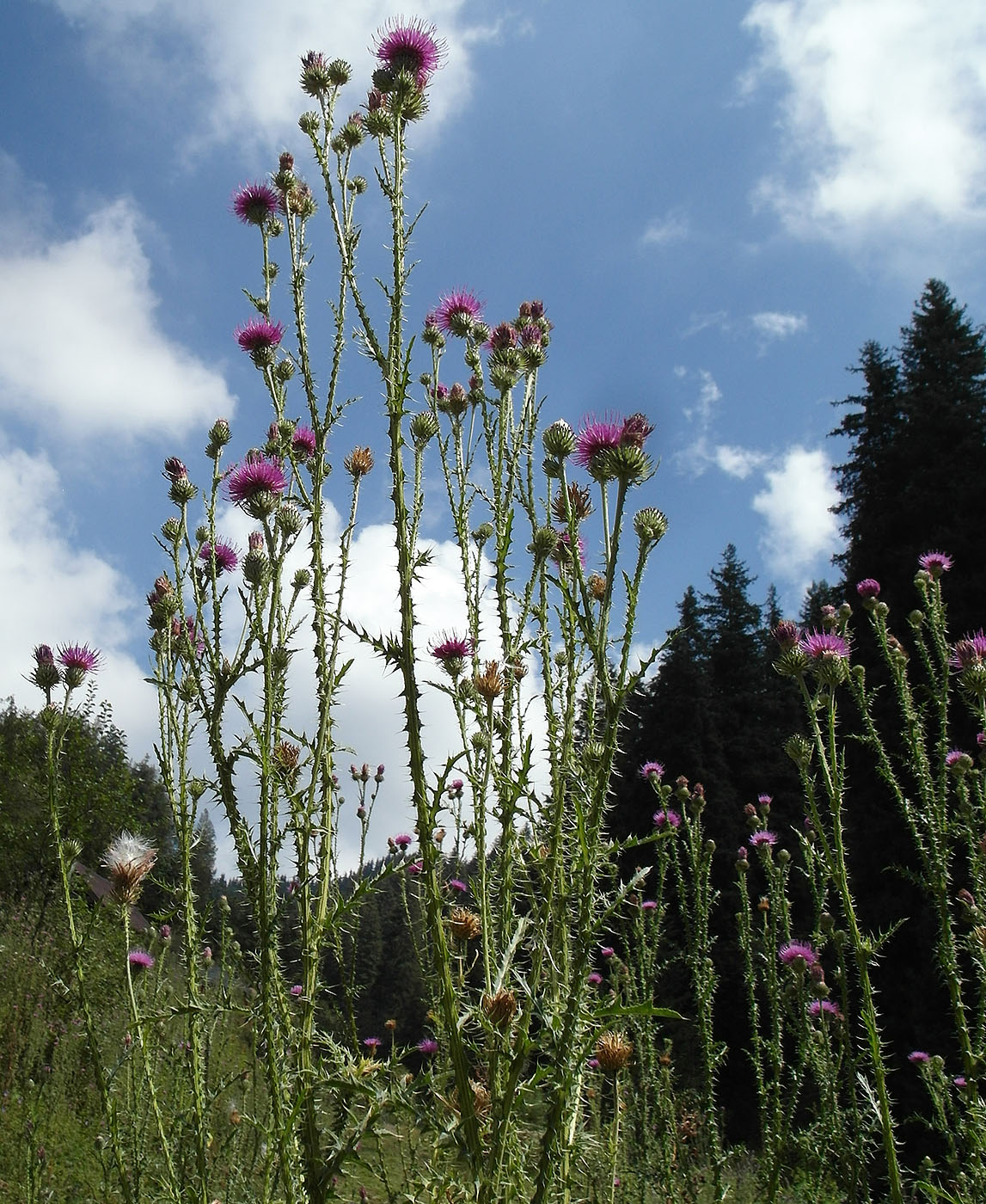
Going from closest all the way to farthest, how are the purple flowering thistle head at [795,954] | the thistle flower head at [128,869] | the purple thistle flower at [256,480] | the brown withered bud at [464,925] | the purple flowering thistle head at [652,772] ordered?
the brown withered bud at [464,925] → the thistle flower head at [128,869] → the purple thistle flower at [256,480] → the purple flowering thistle head at [795,954] → the purple flowering thistle head at [652,772]

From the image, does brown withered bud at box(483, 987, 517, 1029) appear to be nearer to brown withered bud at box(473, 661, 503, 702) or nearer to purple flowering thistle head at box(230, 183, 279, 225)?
brown withered bud at box(473, 661, 503, 702)

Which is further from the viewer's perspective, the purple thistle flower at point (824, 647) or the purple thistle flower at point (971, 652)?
the purple thistle flower at point (971, 652)

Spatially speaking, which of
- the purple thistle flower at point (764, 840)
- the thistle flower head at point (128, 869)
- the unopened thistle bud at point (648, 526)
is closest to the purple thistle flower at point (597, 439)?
the unopened thistle bud at point (648, 526)

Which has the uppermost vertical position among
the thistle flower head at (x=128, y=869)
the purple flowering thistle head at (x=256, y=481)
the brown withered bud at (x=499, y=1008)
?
the purple flowering thistle head at (x=256, y=481)

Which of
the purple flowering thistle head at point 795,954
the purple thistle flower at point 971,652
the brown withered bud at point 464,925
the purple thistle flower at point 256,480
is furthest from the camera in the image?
the purple flowering thistle head at point 795,954

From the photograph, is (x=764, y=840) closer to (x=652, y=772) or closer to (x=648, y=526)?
(x=652, y=772)

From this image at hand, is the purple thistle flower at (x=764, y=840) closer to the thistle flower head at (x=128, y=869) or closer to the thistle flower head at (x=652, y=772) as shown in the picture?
the thistle flower head at (x=652, y=772)

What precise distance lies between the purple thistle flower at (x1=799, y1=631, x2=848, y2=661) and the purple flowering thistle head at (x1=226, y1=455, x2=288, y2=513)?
85.7 inches

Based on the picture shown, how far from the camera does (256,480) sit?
3.10 m

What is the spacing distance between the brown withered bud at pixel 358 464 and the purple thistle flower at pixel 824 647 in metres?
1.93

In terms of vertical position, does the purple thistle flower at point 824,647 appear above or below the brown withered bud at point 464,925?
above

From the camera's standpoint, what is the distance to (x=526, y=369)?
299cm

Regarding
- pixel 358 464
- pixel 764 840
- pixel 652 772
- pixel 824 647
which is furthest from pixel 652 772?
pixel 358 464

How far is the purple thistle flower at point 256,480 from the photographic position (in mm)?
3094
